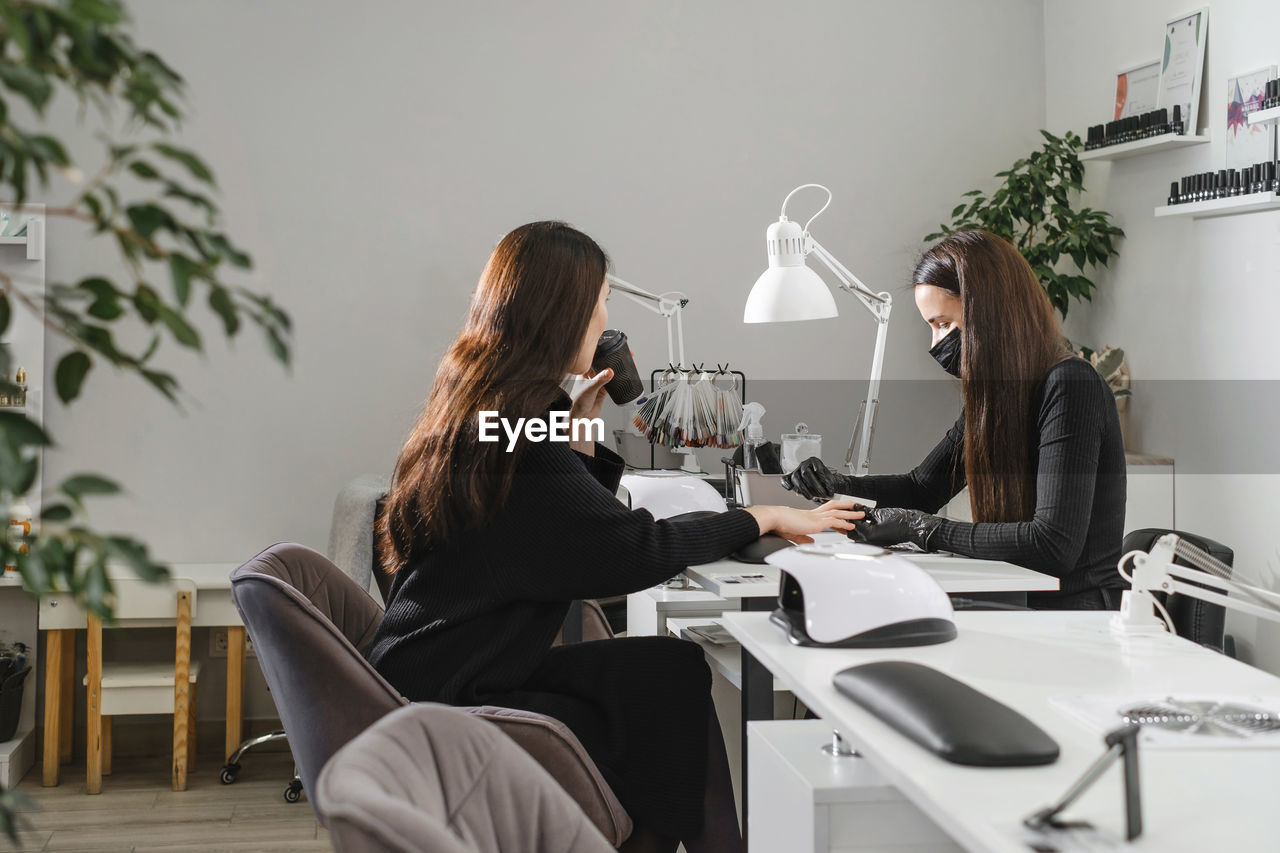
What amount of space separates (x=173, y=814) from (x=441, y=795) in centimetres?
238

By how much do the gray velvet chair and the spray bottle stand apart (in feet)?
3.43

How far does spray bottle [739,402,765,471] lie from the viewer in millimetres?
2646

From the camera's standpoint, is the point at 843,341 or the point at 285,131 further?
the point at 843,341

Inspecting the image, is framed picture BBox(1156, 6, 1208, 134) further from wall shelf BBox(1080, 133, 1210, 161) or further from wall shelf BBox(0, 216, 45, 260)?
wall shelf BBox(0, 216, 45, 260)

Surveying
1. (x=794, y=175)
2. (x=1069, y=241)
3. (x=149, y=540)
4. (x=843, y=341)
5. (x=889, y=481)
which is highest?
(x=794, y=175)

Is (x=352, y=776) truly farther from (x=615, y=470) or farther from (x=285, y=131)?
(x=285, y=131)

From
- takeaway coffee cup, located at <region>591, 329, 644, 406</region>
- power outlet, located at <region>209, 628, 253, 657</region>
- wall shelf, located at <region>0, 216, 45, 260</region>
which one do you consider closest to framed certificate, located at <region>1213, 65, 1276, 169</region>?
takeaway coffee cup, located at <region>591, 329, 644, 406</region>

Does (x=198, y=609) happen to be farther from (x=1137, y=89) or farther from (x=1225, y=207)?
(x=1137, y=89)

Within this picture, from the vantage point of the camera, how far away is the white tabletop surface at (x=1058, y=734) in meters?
0.82

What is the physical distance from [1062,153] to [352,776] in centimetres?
343

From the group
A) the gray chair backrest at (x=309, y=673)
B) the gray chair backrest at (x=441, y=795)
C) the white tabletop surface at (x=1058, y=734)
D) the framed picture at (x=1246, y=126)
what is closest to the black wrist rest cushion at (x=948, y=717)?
the white tabletop surface at (x=1058, y=734)

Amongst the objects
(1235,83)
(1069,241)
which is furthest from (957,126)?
(1235,83)

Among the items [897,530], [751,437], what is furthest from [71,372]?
[751,437]

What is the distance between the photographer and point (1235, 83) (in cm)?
313
